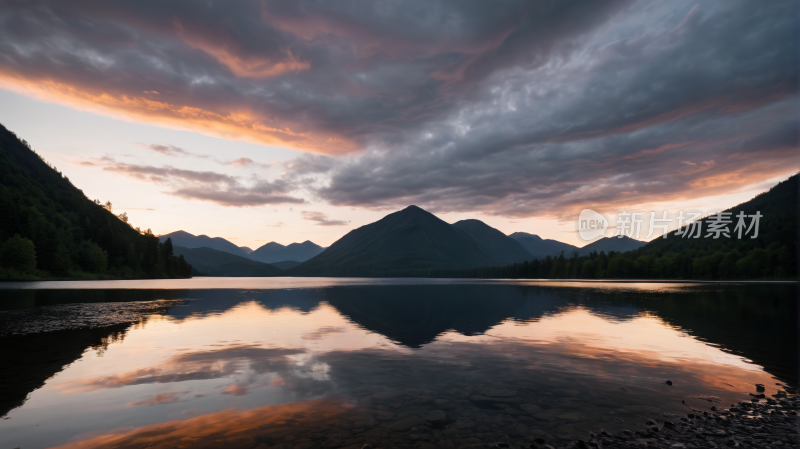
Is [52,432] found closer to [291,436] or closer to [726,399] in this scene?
[291,436]

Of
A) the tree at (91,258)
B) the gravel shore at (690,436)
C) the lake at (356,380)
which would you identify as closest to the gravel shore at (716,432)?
the gravel shore at (690,436)

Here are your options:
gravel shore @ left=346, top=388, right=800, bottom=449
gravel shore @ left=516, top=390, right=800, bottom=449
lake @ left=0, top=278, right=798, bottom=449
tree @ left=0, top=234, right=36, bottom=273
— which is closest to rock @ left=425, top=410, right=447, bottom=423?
lake @ left=0, top=278, right=798, bottom=449

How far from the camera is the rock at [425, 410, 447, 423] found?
14.9 meters

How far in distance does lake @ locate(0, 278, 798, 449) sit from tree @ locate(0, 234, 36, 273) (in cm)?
14206

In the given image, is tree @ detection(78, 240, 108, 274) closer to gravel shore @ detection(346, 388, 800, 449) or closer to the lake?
the lake

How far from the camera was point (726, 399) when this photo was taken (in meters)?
17.5

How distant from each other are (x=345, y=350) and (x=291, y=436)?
54.5 feet

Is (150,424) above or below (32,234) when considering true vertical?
below

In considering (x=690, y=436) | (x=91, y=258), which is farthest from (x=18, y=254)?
(x=690, y=436)

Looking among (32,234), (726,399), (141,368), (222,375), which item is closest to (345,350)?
(222,375)

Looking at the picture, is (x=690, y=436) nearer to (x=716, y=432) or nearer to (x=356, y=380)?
(x=716, y=432)

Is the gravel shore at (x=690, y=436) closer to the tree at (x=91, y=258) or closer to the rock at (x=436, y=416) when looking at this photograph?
the rock at (x=436, y=416)

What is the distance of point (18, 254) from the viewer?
141 meters

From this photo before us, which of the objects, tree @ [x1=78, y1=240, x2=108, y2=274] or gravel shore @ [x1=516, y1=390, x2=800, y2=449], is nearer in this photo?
gravel shore @ [x1=516, y1=390, x2=800, y2=449]
